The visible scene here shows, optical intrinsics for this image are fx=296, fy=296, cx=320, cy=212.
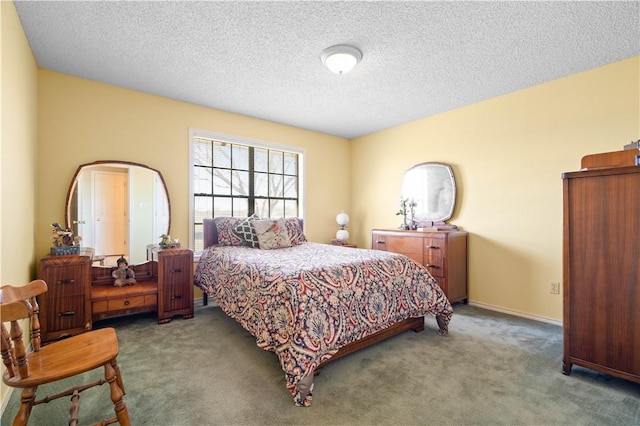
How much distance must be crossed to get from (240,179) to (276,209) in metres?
0.72

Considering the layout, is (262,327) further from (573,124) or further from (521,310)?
(573,124)

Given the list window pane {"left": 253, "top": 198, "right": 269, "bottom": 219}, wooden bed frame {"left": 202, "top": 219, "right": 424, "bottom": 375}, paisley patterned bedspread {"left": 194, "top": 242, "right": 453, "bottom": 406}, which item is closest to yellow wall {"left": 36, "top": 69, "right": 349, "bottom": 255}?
window pane {"left": 253, "top": 198, "right": 269, "bottom": 219}

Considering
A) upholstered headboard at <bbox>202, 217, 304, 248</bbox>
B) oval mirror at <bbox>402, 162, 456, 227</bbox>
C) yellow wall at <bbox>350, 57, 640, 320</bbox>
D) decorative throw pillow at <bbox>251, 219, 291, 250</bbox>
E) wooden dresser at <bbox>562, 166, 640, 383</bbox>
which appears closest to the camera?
wooden dresser at <bbox>562, 166, 640, 383</bbox>

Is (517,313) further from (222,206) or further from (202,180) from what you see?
(202,180)

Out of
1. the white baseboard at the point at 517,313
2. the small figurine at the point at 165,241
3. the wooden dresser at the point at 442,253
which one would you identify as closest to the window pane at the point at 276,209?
the small figurine at the point at 165,241

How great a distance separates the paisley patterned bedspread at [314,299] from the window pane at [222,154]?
159 centimetres

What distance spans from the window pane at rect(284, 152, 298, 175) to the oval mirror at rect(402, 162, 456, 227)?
1723 millimetres

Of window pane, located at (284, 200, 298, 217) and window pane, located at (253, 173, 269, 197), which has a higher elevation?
window pane, located at (253, 173, 269, 197)

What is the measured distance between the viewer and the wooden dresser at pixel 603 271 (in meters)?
1.77

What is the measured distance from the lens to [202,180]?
3.88m

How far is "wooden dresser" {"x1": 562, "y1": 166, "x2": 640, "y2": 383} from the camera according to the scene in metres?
Result: 1.77

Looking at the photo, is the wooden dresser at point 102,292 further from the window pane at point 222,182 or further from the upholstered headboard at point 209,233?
the window pane at point 222,182

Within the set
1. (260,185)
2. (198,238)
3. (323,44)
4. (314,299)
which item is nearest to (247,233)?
(198,238)

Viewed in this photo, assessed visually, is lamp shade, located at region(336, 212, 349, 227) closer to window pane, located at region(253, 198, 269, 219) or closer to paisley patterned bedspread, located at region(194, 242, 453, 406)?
window pane, located at region(253, 198, 269, 219)
